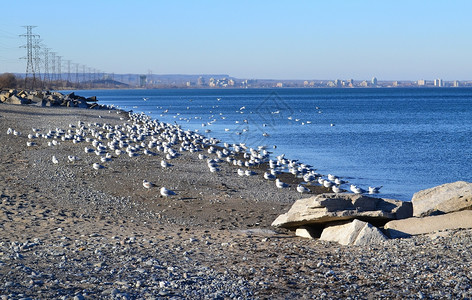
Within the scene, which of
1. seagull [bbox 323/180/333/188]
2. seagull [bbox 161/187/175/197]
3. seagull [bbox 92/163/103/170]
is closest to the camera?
seagull [bbox 161/187/175/197]

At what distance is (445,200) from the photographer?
34.8 ft

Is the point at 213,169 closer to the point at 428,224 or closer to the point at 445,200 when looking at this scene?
the point at 445,200

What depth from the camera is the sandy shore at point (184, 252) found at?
6879 millimetres

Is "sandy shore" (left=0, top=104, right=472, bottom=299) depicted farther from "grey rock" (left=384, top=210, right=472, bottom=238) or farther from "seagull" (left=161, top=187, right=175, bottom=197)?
"grey rock" (left=384, top=210, right=472, bottom=238)

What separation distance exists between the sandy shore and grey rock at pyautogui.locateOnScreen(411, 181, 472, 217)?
43.9 inches

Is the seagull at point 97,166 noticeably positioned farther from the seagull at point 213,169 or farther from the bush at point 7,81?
the bush at point 7,81

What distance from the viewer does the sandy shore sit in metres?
6.88

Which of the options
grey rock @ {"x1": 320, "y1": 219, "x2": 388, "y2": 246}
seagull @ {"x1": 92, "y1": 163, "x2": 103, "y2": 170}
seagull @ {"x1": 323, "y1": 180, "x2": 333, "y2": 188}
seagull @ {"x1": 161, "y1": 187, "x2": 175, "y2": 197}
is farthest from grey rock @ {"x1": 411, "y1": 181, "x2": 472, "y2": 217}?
seagull @ {"x1": 92, "y1": 163, "x2": 103, "y2": 170}

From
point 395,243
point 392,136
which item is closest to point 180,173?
point 395,243

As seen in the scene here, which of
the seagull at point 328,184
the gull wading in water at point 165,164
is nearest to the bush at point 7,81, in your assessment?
the gull wading in water at point 165,164

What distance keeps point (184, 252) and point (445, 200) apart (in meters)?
4.97

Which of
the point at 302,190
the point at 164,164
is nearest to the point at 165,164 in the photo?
the point at 164,164

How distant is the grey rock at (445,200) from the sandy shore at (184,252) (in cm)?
112

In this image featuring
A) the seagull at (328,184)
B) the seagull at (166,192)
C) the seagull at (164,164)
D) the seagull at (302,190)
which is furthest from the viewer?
the seagull at (164,164)
